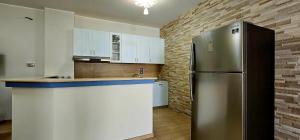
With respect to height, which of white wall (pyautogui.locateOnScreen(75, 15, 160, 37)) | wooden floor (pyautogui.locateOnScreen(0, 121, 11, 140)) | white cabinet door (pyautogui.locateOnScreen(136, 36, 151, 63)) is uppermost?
white wall (pyautogui.locateOnScreen(75, 15, 160, 37))

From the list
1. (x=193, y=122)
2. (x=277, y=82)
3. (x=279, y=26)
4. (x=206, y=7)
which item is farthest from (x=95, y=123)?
(x=206, y=7)

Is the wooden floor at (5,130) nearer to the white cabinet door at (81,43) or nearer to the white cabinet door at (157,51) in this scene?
the white cabinet door at (81,43)

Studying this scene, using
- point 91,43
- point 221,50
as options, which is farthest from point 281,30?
point 91,43

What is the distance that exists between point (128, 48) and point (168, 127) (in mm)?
2434

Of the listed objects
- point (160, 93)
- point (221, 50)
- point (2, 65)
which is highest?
point (221, 50)

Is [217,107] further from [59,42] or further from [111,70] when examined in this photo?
[59,42]

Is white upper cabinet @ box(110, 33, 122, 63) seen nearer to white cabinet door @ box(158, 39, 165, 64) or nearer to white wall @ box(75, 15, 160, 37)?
white wall @ box(75, 15, 160, 37)

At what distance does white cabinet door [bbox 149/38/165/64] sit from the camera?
495cm

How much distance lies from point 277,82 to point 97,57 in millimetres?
3660

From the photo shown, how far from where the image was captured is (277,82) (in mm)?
2115

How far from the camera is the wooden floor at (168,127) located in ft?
9.05

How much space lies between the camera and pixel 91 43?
13.1 ft

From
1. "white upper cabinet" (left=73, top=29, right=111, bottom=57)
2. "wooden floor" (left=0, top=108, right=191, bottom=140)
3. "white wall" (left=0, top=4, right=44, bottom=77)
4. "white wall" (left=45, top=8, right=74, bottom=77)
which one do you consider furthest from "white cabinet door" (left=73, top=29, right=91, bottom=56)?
"wooden floor" (left=0, top=108, right=191, bottom=140)

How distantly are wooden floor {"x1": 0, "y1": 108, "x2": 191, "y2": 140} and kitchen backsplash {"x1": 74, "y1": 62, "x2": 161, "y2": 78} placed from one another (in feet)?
5.11
